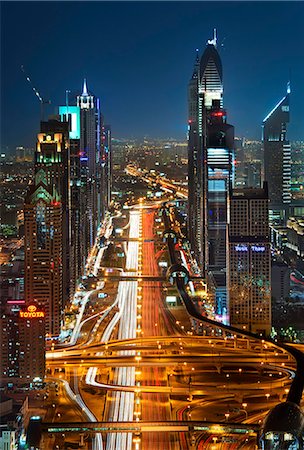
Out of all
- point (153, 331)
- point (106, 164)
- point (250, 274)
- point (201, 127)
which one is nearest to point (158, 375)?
point (153, 331)

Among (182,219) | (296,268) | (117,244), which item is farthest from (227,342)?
(182,219)

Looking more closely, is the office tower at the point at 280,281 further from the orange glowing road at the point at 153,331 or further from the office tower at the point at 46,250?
the office tower at the point at 46,250

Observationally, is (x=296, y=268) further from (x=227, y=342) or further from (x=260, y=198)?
(x=227, y=342)

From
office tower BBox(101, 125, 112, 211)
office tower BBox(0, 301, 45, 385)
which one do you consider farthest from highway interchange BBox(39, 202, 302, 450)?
office tower BBox(101, 125, 112, 211)

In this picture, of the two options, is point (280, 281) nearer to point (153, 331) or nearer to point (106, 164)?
point (153, 331)

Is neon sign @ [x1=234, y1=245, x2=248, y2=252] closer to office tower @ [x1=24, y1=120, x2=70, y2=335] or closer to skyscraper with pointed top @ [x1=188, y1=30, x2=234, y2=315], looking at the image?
skyscraper with pointed top @ [x1=188, y1=30, x2=234, y2=315]

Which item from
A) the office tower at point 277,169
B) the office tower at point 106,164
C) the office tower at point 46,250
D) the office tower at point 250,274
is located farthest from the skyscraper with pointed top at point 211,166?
the office tower at point 106,164

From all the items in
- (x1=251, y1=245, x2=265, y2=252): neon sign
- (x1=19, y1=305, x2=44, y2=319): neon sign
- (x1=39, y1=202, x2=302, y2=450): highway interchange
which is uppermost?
(x1=251, y1=245, x2=265, y2=252): neon sign
